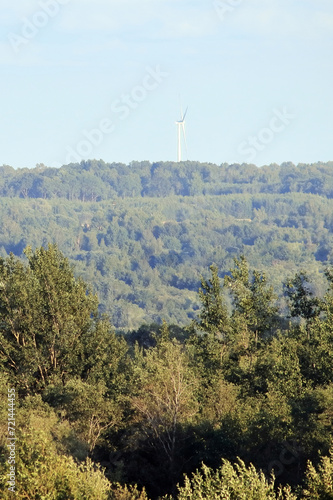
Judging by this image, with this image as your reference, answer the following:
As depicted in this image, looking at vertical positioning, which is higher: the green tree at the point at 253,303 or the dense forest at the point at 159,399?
the green tree at the point at 253,303

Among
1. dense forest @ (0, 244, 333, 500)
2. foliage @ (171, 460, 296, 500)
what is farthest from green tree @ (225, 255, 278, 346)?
foliage @ (171, 460, 296, 500)

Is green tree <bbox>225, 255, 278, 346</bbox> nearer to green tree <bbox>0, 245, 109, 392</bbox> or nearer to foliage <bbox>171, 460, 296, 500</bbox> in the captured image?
green tree <bbox>0, 245, 109, 392</bbox>

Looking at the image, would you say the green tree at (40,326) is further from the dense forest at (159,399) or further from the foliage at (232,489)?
the foliage at (232,489)

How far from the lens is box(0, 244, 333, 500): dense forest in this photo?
2648 cm

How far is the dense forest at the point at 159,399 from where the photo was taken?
26.5m

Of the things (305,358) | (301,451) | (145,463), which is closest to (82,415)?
(145,463)

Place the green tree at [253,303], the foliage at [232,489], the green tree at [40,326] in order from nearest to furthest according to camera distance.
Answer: the foliage at [232,489]
the green tree at [40,326]
the green tree at [253,303]

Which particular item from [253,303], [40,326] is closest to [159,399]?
[40,326]

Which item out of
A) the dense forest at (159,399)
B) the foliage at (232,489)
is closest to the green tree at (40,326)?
the dense forest at (159,399)

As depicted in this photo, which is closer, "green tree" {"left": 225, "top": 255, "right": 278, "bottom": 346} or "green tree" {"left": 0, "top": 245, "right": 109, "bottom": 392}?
"green tree" {"left": 0, "top": 245, "right": 109, "bottom": 392}

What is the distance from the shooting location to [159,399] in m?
39.5

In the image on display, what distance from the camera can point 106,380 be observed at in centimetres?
4700

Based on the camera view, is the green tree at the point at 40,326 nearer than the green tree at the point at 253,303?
Yes

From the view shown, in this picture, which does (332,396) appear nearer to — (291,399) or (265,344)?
(291,399)
